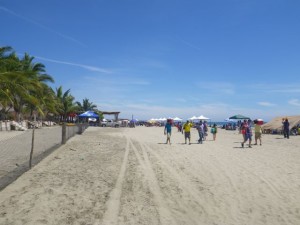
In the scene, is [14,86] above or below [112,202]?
above

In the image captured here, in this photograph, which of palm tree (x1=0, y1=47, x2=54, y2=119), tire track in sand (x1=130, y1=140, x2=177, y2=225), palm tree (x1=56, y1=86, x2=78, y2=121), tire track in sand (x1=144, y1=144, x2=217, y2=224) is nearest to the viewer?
tire track in sand (x1=130, y1=140, x2=177, y2=225)

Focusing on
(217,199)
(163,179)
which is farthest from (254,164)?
(217,199)

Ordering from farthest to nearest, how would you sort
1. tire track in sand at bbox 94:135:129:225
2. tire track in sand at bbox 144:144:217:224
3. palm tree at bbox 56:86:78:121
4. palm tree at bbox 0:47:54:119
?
palm tree at bbox 56:86:78:121
palm tree at bbox 0:47:54:119
tire track in sand at bbox 144:144:217:224
tire track in sand at bbox 94:135:129:225

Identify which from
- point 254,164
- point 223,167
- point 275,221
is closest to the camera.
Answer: point 275,221

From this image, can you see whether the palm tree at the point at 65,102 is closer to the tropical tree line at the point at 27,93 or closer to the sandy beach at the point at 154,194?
the tropical tree line at the point at 27,93

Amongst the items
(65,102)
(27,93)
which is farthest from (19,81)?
(65,102)

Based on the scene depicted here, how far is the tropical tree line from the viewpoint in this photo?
1291 cm

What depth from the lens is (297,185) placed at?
27.7ft

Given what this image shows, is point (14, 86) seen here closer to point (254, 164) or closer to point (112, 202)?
point (112, 202)

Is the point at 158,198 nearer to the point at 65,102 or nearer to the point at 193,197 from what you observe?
the point at 193,197

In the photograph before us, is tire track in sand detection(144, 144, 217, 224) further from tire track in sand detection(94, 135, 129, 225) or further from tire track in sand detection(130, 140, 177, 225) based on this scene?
tire track in sand detection(94, 135, 129, 225)

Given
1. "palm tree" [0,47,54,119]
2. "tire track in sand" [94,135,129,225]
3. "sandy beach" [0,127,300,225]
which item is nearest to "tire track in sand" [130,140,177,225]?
"sandy beach" [0,127,300,225]

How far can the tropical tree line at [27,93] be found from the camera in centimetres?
1291

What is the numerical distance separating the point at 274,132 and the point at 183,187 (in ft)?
107
